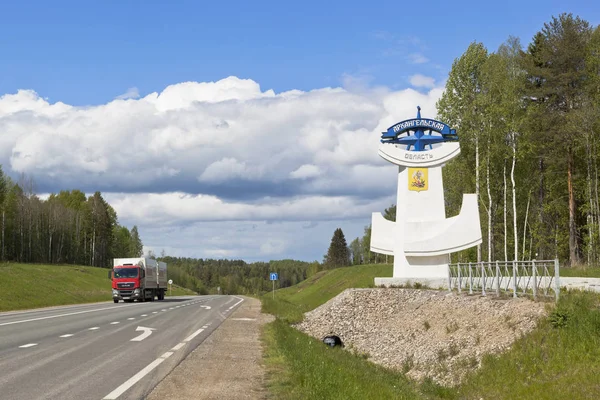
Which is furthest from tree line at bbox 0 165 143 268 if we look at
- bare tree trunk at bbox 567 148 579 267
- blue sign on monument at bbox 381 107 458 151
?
bare tree trunk at bbox 567 148 579 267

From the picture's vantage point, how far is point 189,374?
1091cm

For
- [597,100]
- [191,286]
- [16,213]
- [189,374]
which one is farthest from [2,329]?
[191,286]

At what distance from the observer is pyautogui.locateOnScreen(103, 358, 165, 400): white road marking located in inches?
342

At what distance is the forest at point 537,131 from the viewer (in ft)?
148

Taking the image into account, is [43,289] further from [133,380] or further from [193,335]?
[133,380]

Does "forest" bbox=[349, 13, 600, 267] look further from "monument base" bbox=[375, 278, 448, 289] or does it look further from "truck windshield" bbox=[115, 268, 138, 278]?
"truck windshield" bbox=[115, 268, 138, 278]

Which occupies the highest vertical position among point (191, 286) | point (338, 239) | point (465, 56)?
point (465, 56)

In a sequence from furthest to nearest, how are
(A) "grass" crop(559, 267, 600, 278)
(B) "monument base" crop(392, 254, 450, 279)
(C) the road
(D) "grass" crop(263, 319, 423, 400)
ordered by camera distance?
(B) "monument base" crop(392, 254, 450, 279), (A) "grass" crop(559, 267, 600, 278), (D) "grass" crop(263, 319, 423, 400), (C) the road

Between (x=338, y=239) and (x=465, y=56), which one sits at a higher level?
(x=465, y=56)

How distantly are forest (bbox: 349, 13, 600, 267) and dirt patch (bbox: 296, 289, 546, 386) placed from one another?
15.7m

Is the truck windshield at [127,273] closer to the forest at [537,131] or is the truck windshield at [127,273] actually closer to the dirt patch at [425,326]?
the dirt patch at [425,326]

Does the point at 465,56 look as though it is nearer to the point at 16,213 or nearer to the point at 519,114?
the point at 519,114

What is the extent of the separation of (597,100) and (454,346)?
30.4 m

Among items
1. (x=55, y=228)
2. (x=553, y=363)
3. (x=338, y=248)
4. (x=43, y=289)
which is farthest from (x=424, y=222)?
(x=338, y=248)
